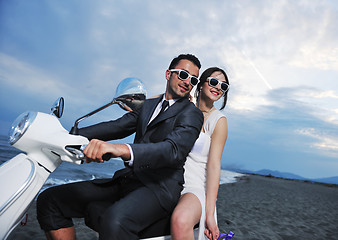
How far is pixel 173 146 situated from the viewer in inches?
61.2

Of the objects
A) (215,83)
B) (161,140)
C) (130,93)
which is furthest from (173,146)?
(215,83)

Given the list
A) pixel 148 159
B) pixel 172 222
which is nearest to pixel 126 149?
pixel 148 159

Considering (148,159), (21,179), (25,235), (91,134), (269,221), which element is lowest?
(25,235)

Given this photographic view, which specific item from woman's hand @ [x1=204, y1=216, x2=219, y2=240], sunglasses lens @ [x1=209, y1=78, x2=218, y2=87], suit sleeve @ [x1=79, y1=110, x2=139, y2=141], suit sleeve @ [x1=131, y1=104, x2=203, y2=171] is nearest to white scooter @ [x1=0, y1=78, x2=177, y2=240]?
suit sleeve @ [x1=131, y1=104, x2=203, y2=171]

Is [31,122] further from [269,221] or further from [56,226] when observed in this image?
[269,221]

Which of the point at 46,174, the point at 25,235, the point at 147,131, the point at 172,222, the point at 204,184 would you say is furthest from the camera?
the point at 25,235

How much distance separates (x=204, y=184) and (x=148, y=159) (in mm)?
991

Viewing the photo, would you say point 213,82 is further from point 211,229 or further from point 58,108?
point 58,108

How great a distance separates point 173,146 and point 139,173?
1.06ft

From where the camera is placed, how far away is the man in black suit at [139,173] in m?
1.37

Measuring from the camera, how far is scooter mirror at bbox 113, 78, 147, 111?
139 centimetres

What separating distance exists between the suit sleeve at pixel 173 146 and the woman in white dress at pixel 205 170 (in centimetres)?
33

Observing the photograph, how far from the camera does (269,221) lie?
22.5ft

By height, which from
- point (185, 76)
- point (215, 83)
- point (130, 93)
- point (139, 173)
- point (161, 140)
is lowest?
point (139, 173)
